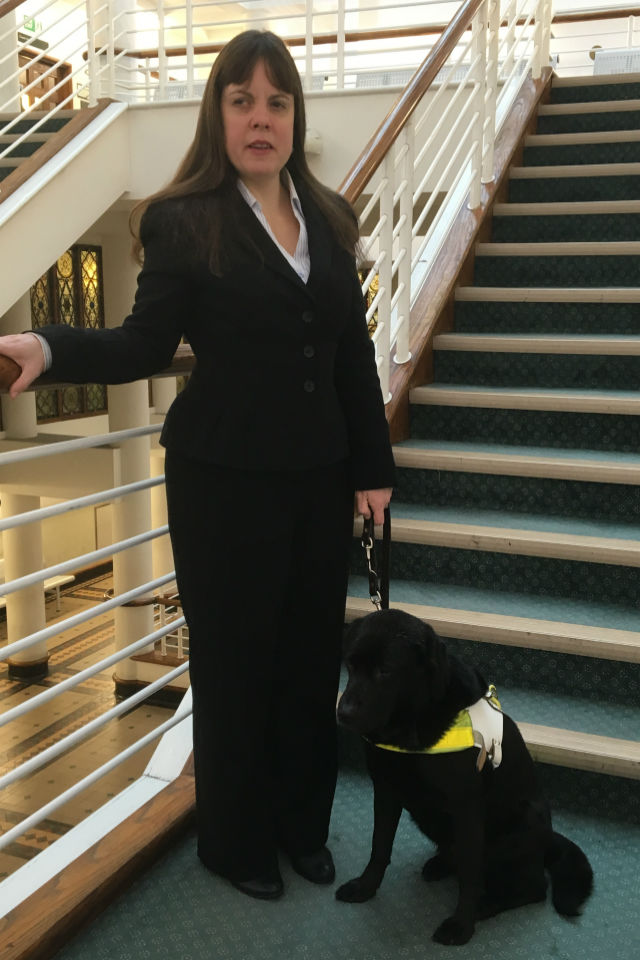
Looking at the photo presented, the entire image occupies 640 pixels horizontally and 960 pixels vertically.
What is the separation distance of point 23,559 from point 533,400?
7.62 metres

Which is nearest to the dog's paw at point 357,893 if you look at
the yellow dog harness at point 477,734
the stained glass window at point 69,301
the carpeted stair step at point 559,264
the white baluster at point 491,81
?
the yellow dog harness at point 477,734

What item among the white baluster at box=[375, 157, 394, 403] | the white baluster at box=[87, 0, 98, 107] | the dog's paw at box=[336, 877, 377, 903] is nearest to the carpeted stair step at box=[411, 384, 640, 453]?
the white baluster at box=[375, 157, 394, 403]

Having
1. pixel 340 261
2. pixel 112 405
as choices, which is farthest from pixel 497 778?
pixel 112 405

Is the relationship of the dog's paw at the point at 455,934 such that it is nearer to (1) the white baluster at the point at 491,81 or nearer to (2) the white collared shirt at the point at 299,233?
(2) the white collared shirt at the point at 299,233

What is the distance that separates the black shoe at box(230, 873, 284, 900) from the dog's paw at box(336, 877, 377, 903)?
0.38ft

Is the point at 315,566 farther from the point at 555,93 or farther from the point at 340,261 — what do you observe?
the point at 555,93

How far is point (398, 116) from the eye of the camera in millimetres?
2814

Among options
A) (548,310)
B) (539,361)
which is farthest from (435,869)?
(548,310)

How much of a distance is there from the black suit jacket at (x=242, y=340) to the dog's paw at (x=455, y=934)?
0.85 m

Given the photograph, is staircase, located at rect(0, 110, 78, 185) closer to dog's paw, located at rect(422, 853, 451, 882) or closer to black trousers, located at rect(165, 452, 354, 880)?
black trousers, located at rect(165, 452, 354, 880)

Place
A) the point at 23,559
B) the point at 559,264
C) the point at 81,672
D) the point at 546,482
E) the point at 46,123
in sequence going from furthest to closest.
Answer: the point at 23,559
the point at 46,123
the point at 559,264
the point at 546,482
the point at 81,672

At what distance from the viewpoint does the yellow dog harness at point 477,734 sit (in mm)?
1501

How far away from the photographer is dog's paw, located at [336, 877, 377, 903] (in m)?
1.68

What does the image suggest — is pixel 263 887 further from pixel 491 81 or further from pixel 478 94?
pixel 491 81
